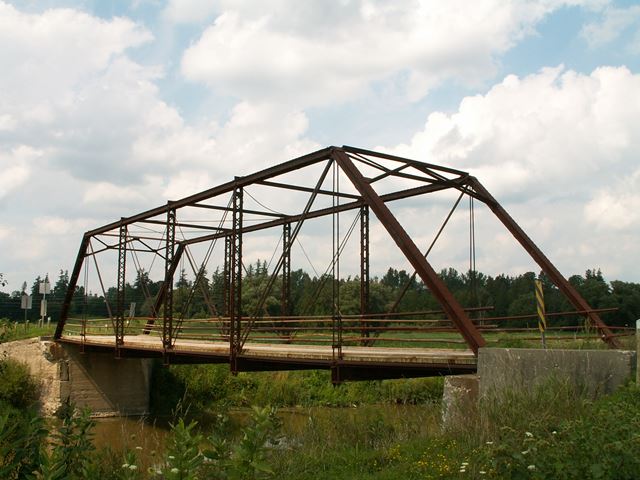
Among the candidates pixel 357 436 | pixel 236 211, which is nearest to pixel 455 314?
pixel 357 436

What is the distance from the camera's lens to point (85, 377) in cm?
2795

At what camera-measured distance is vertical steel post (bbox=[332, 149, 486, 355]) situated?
34.6ft

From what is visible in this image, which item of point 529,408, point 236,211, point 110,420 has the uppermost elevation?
point 236,211

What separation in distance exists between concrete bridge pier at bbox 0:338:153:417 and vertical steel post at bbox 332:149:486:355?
18.0 metres

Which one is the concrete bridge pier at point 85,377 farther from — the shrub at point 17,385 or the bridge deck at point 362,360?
the bridge deck at point 362,360

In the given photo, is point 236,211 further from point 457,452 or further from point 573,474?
point 573,474

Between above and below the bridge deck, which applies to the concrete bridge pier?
below

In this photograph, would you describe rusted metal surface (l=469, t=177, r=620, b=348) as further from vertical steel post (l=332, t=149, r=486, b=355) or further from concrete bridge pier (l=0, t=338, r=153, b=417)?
concrete bridge pier (l=0, t=338, r=153, b=417)

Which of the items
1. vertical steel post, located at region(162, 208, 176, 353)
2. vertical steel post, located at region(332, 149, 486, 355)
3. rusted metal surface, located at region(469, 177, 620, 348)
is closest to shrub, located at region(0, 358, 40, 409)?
vertical steel post, located at region(162, 208, 176, 353)

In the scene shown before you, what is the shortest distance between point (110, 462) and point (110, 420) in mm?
16872

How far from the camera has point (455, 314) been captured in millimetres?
10703

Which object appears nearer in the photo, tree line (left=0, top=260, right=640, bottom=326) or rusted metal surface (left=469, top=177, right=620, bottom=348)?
rusted metal surface (left=469, top=177, right=620, bottom=348)

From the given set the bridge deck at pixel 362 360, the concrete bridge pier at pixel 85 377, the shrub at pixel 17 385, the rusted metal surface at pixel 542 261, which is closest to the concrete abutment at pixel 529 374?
the bridge deck at pixel 362 360

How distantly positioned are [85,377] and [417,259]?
2071 cm
